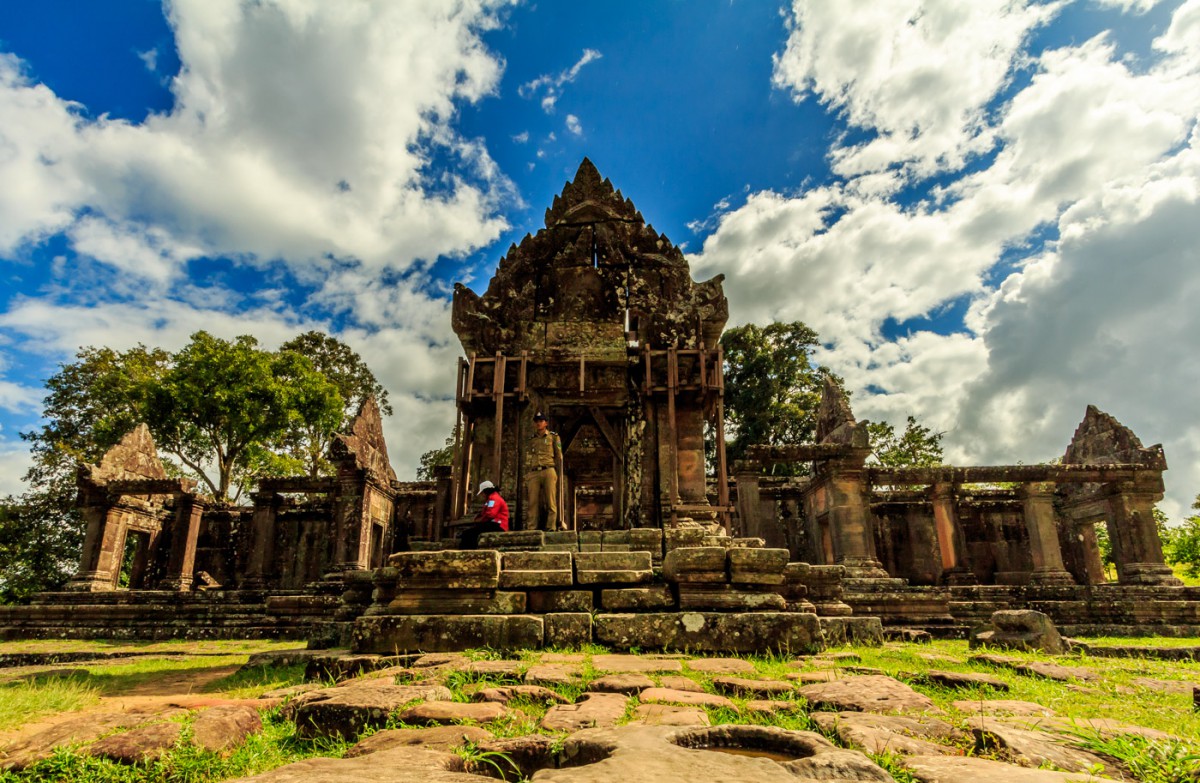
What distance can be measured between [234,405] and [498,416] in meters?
17.7

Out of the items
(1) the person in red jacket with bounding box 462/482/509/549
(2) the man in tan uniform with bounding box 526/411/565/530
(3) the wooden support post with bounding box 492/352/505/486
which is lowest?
(1) the person in red jacket with bounding box 462/482/509/549

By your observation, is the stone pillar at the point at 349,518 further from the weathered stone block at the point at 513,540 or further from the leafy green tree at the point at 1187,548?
the leafy green tree at the point at 1187,548

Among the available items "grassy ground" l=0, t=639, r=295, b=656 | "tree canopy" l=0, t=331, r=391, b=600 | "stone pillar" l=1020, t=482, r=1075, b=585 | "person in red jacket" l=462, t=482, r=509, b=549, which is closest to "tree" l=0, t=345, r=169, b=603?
"tree canopy" l=0, t=331, r=391, b=600

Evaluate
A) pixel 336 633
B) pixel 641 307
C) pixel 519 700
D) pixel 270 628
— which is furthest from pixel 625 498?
pixel 519 700

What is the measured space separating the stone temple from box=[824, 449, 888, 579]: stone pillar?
48 mm

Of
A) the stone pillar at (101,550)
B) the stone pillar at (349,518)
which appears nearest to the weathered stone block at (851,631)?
the stone pillar at (349,518)

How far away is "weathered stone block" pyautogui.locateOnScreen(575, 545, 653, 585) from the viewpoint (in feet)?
18.9

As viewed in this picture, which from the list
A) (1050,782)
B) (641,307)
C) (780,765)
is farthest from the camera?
(641,307)

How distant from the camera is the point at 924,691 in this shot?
141 inches

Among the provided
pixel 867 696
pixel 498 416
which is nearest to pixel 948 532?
pixel 498 416

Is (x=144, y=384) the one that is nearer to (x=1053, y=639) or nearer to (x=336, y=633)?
(x=336, y=633)

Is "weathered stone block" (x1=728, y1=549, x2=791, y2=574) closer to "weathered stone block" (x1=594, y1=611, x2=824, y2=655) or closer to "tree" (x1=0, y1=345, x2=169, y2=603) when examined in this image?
"weathered stone block" (x1=594, y1=611, x2=824, y2=655)

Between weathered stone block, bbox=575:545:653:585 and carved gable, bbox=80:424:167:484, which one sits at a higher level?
carved gable, bbox=80:424:167:484

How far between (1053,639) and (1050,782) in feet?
18.6
